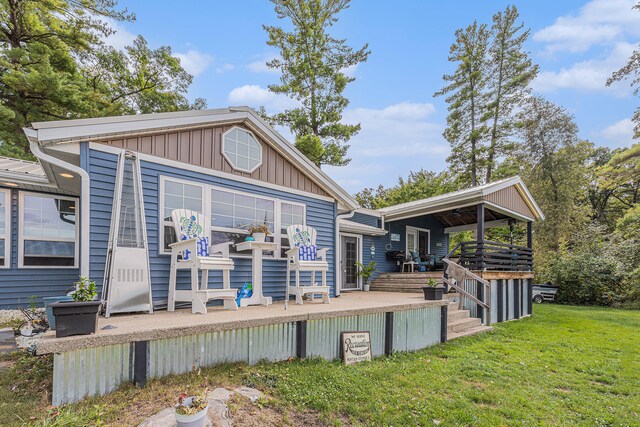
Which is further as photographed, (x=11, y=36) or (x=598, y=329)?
(x=11, y=36)

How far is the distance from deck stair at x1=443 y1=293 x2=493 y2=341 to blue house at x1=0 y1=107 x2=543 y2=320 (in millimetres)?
1201

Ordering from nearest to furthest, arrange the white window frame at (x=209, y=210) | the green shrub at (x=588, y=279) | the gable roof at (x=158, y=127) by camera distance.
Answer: the gable roof at (x=158, y=127)
the white window frame at (x=209, y=210)
the green shrub at (x=588, y=279)

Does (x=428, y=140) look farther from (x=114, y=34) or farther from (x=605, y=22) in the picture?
(x=114, y=34)

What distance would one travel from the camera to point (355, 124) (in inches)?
588

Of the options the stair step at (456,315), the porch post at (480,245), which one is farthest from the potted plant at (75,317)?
the porch post at (480,245)

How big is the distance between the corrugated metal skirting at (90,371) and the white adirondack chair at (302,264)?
2723 millimetres

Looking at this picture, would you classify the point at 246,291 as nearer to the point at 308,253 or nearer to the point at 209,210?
the point at 308,253

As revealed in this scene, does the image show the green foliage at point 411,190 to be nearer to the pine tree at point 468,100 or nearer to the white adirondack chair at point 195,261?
the pine tree at point 468,100

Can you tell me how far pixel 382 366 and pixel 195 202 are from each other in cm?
335

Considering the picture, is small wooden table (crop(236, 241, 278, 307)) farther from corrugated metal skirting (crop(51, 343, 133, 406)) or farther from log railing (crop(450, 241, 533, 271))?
log railing (crop(450, 241, 533, 271))

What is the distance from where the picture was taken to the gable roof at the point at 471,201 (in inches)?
318

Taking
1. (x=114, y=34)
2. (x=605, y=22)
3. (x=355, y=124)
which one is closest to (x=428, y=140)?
(x=355, y=124)

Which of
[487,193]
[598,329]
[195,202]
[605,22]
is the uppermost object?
[605,22]

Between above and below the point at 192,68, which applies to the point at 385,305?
below
